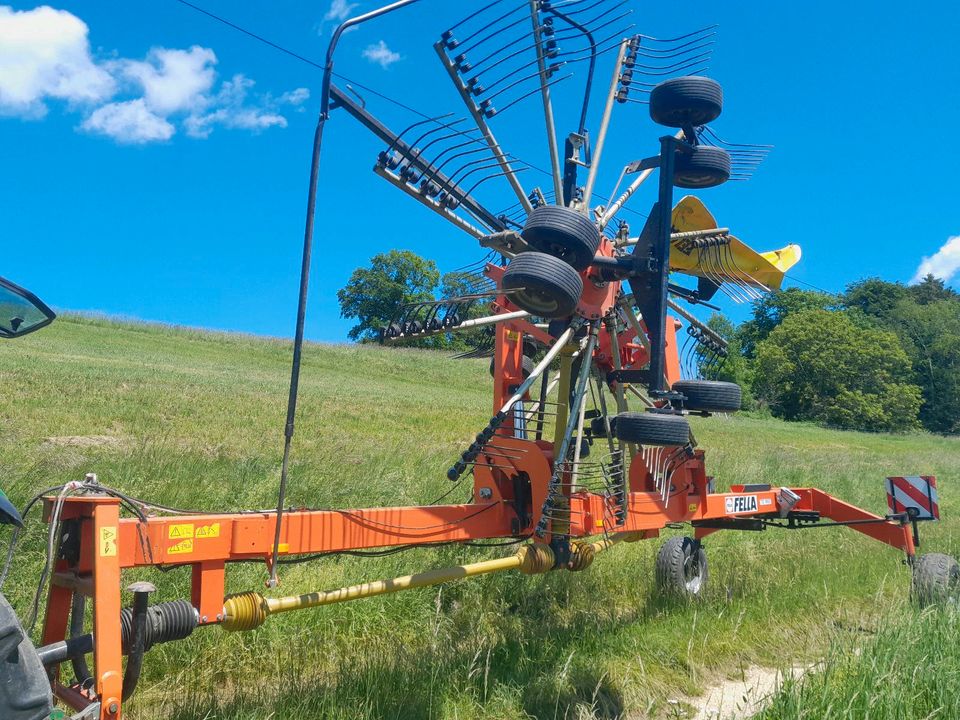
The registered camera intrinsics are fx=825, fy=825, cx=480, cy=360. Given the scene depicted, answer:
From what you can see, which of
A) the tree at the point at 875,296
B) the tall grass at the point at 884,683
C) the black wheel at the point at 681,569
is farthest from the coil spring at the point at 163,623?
the tree at the point at 875,296

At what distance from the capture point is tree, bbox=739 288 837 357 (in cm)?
8044

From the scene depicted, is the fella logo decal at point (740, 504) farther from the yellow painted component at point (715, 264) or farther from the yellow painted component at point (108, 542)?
the yellow painted component at point (108, 542)

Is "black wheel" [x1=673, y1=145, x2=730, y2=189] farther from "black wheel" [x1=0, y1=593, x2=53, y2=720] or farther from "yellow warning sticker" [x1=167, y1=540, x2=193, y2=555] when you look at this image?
"black wheel" [x1=0, y1=593, x2=53, y2=720]

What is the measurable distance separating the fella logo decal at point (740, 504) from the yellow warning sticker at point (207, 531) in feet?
15.3

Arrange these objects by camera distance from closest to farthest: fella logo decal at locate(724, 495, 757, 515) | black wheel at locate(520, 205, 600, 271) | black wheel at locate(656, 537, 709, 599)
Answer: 1. black wheel at locate(520, 205, 600, 271)
2. fella logo decal at locate(724, 495, 757, 515)
3. black wheel at locate(656, 537, 709, 599)

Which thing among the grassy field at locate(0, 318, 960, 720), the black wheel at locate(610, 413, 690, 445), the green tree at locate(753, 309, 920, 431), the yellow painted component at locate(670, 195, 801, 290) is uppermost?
the green tree at locate(753, 309, 920, 431)

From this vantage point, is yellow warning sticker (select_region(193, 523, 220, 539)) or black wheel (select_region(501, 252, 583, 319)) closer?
yellow warning sticker (select_region(193, 523, 220, 539))

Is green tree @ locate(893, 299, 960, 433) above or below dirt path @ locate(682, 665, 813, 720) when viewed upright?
above

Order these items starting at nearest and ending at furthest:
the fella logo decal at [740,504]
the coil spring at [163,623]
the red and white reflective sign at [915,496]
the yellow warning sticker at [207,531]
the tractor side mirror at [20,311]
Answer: the tractor side mirror at [20,311]
the coil spring at [163,623]
the yellow warning sticker at [207,531]
the fella logo decal at [740,504]
the red and white reflective sign at [915,496]

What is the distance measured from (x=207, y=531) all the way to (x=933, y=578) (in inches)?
260

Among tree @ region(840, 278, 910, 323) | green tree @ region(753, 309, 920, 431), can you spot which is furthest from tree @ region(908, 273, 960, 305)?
green tree @ region(753, 309, 920, 431)

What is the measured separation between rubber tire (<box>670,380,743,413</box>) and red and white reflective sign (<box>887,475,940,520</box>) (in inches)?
151

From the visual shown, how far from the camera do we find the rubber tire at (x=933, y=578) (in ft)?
23.9

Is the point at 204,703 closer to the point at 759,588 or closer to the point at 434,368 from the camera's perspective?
the point at 759,588
